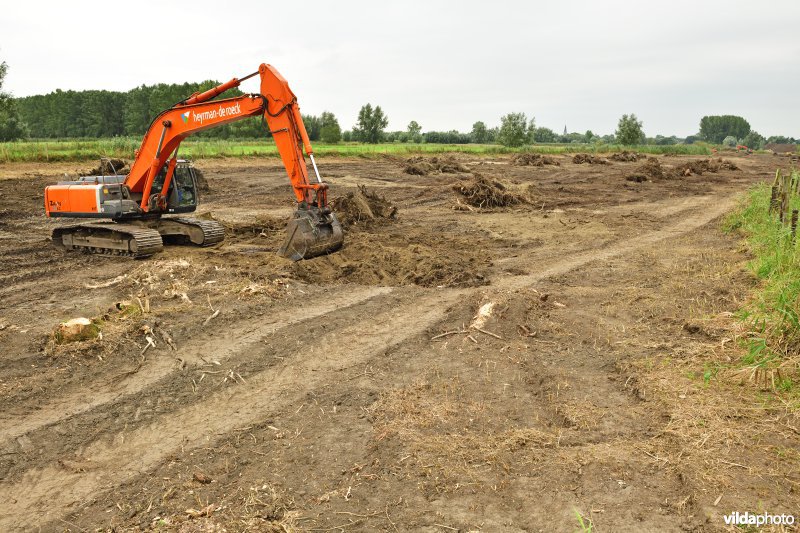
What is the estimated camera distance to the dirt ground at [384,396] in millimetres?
4137

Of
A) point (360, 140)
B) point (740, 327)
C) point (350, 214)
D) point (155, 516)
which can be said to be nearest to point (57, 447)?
point (155, 516)

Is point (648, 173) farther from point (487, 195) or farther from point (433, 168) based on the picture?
point (487, 195)

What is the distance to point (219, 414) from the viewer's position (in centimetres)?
556

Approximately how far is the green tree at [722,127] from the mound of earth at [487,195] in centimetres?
14423

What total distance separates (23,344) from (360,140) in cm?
6931

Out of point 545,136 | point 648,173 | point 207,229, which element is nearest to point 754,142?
point 545,136

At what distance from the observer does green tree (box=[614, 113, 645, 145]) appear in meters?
74.1

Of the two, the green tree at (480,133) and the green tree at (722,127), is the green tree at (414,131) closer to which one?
the green tree at (480,133)

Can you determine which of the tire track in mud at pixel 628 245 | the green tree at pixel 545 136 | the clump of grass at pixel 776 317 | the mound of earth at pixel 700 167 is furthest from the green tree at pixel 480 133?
the clump of grass at pixel 776 317

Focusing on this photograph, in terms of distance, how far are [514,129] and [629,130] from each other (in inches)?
793

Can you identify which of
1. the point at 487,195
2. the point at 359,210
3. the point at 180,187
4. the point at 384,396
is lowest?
the point at 384,396

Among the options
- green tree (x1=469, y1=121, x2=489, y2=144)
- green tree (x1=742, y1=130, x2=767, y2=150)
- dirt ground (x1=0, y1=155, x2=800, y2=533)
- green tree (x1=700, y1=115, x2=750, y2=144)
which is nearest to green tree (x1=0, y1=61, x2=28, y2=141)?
dirt ground (x1=0, y1=155, x2=800, y2=533)

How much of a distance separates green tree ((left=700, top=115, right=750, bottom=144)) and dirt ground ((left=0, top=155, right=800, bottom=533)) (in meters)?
154

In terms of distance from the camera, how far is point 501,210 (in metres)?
19.0
